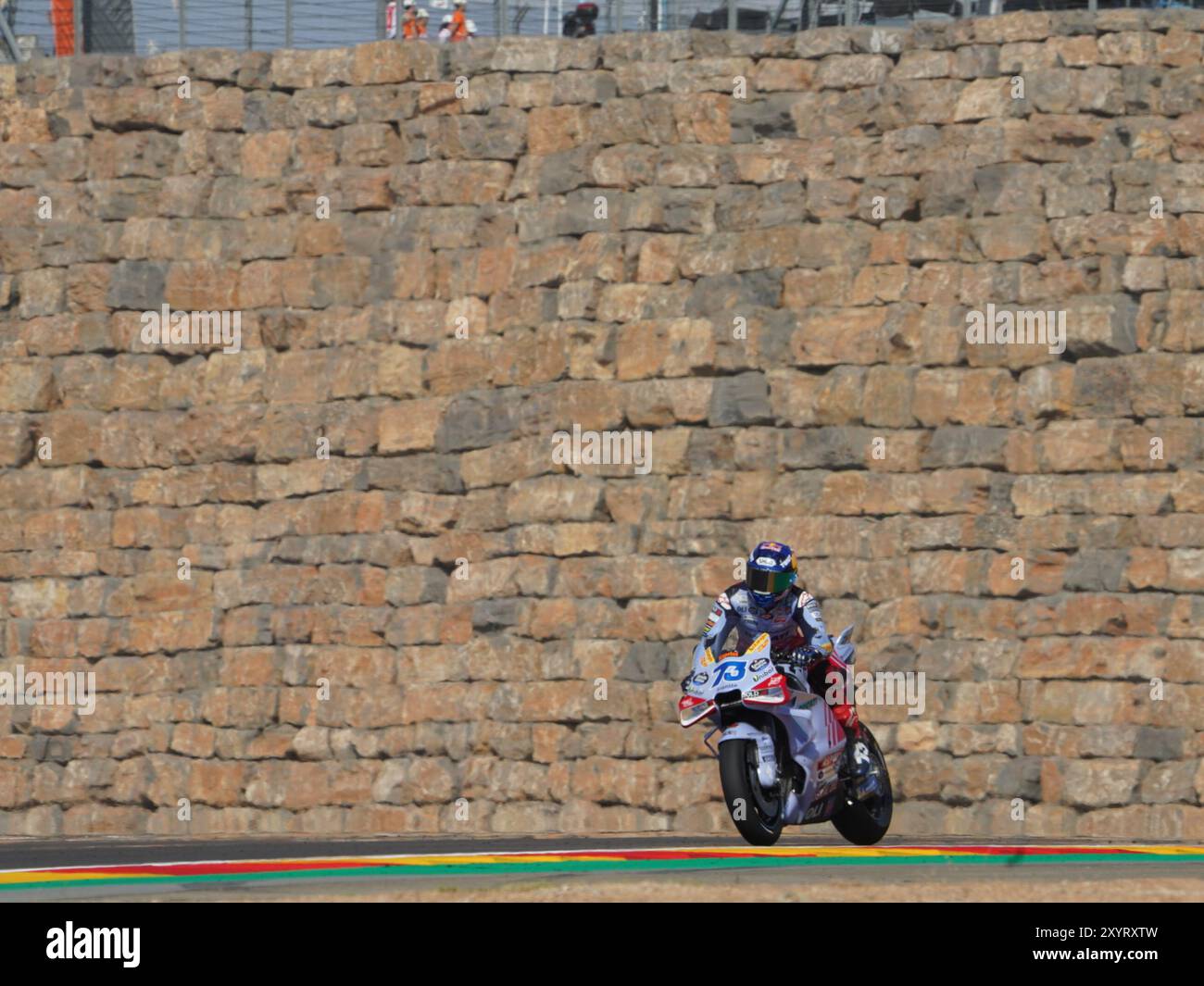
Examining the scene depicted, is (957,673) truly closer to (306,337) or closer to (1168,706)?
(1168,706)

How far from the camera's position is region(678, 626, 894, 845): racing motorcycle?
1318cm

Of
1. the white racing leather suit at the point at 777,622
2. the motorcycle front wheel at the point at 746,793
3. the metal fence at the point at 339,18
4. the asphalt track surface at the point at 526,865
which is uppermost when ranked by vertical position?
the metal fence at the point at 339,18

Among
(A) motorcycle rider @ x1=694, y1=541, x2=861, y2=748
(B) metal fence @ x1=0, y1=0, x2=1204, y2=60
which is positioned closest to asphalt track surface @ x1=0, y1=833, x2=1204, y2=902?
(A) motorcycle rider @ x1=694, y1=541, x2=861, y2=748

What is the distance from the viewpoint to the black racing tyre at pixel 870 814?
14812 millimetres

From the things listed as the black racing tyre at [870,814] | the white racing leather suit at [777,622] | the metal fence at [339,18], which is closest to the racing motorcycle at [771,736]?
the white racing leather suit at [777,622]

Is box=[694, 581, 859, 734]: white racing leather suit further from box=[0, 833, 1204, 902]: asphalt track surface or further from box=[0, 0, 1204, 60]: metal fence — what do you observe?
box=[0, 0, 1204, 60]: metal fence

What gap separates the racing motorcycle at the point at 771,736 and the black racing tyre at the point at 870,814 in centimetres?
31

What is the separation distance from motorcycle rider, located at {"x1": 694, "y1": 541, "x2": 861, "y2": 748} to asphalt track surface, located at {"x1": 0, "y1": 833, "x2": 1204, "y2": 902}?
1.22 meters

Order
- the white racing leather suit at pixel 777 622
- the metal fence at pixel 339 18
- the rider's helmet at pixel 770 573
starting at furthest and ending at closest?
the metal fence at pixel 339 18 → the white racing leather suit at pixel 777 622 → the rider's helmet at pixel 770 573

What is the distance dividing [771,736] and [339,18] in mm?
11549

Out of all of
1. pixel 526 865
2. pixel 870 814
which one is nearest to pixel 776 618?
pixel 870 814

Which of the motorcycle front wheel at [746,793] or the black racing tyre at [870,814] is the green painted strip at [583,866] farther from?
the black racing tyre at [870,814]

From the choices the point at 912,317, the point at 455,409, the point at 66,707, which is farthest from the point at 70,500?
the point at 912,317

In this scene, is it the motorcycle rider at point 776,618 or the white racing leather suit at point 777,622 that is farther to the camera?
the white racing leather suit at point 777,622
